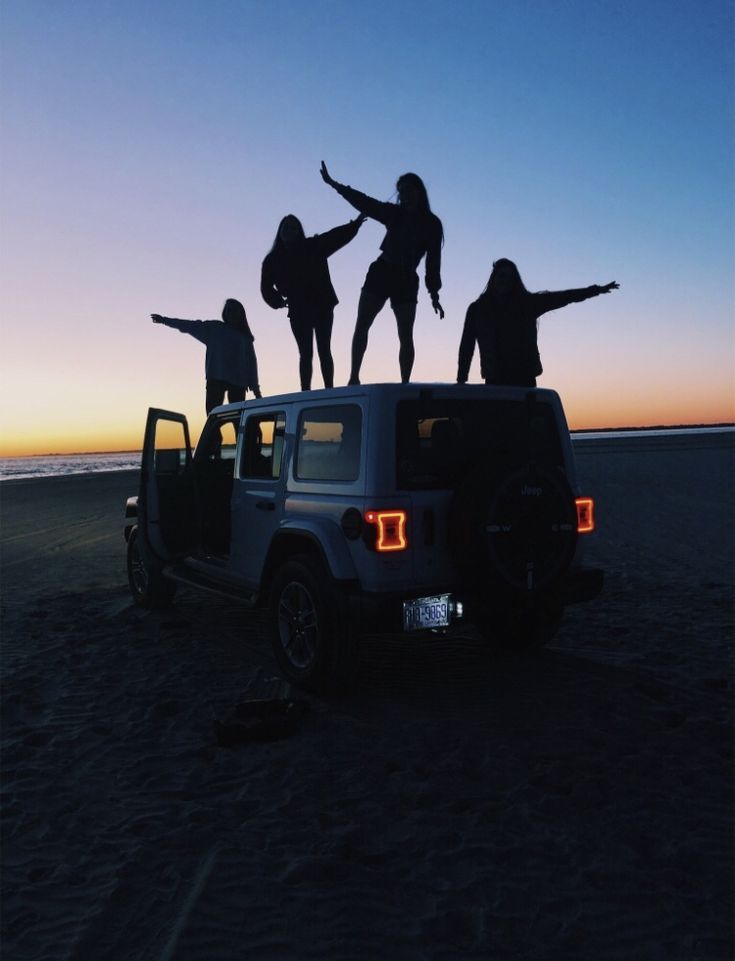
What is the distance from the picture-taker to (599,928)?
2.59 metres

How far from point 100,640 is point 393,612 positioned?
3.44m

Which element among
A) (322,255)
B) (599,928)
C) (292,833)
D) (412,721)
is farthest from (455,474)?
(322,255)

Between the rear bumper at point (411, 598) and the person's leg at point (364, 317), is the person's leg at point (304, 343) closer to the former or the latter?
the person's leg at point (364, 317)

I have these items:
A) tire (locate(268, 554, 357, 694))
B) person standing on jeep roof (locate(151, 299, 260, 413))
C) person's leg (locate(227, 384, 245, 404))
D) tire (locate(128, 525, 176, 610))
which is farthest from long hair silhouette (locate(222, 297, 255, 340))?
tire (locate(268, 554, 357, 694))

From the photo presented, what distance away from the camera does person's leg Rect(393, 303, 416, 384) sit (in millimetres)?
7074

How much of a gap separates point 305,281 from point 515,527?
406cm

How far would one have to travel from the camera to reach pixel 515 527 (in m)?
4.53

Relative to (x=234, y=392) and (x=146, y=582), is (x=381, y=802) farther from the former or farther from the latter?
(x=234, y=392)

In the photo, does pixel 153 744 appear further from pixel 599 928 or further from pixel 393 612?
pixel 599 928

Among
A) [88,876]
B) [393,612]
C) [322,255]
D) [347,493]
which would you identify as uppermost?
[322,255]

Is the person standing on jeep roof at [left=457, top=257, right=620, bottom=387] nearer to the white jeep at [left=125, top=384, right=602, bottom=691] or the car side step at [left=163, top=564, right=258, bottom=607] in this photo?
the white jeep at [left=125, top=384, right=602, bottom=691]

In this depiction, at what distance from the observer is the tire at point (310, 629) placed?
184 inches

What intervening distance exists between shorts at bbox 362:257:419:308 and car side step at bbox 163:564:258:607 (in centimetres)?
313

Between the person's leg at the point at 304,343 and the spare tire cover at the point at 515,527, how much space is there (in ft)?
12.2
